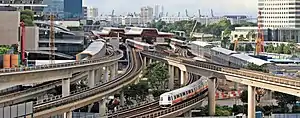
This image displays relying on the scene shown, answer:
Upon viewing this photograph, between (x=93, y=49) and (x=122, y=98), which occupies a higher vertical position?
(x=93, y=49)

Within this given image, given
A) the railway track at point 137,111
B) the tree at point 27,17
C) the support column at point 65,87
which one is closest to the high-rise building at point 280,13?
the tree at point 27,17

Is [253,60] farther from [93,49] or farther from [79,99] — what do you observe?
[79,99]

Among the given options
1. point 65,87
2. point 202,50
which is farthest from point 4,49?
point 202,50

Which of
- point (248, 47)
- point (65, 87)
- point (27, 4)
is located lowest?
point (65, 87)

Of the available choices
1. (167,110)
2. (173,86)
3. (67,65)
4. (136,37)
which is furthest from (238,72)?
(136,37)

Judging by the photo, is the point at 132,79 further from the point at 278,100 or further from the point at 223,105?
the point at 278,100

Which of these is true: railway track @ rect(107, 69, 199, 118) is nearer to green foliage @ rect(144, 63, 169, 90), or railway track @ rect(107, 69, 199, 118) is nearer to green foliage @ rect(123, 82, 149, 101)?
green foliage @ rect(123, 82, 149, 101)
